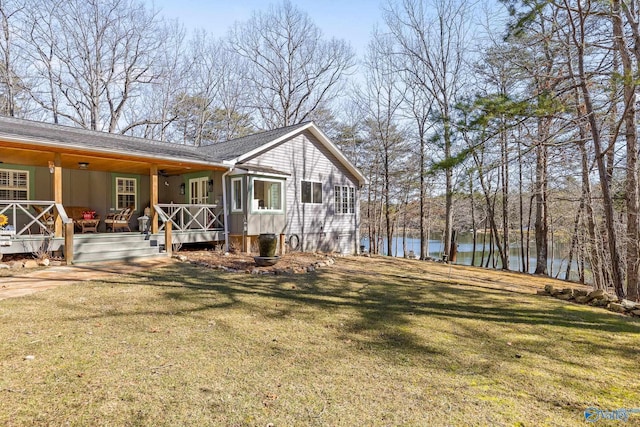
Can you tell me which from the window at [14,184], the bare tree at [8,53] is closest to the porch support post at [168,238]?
the window at [14,184]

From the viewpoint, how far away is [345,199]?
1580 centimetres

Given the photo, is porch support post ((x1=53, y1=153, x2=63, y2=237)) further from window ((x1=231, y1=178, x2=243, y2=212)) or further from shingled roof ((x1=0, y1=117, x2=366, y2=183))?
window ((x1=231, y1=178, x2=243, y2=212))

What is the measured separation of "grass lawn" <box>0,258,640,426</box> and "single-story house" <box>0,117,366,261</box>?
11.4 feet

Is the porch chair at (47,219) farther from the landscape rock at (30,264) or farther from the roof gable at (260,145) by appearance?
the roof gable at (260,145)

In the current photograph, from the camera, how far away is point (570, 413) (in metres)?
2.98

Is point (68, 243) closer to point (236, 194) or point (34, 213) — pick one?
point (34, 213)

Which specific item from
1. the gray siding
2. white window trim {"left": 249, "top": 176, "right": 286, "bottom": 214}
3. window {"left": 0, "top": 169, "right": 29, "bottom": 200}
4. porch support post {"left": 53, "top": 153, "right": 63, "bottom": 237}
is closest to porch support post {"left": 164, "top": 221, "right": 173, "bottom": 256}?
porch support post {"left": 53, "top": 153, "right": 63, "bottom": 237}

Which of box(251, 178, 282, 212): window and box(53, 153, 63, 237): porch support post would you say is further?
box(251, 178, 282, 212): window

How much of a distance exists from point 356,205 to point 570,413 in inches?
530

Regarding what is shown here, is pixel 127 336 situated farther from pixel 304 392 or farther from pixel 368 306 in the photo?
pixel 368 306

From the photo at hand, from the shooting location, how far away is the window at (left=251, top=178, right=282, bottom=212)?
39.6ft

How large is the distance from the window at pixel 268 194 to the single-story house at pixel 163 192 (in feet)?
0.12

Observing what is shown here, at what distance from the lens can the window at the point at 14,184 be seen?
34.8 feet

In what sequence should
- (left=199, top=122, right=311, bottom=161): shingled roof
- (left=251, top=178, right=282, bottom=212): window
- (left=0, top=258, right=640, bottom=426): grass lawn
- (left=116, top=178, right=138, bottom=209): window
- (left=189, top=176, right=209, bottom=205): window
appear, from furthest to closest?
(left=116, top=178, right=138, bottom=209): window < (left=189, top=176, right=209, bottom=205): window < (left=199, top=122, right=311, bottom=161): shingled roof < (left=251, top=178, right=282, bottom=212): window < (left=0, top=258, right=640, bottom=426): grass lawn
